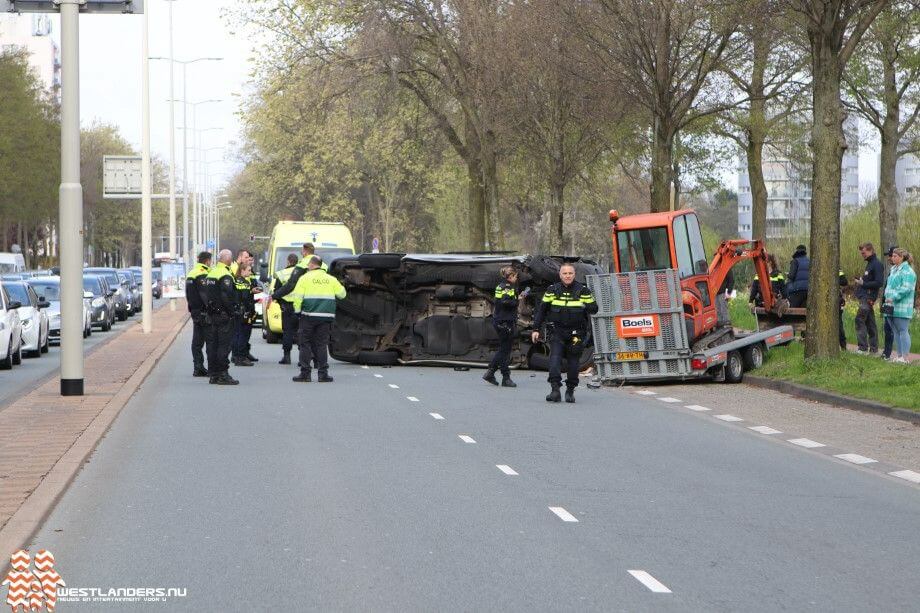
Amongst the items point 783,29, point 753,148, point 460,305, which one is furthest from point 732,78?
point 460,305

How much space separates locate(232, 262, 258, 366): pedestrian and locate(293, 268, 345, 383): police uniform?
2.71m

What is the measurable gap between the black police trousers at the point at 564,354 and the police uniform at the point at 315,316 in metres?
Answer: 4.02

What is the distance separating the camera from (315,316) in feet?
70.4

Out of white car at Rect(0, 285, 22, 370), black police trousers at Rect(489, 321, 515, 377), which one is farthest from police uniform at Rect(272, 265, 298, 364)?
black police trousers at Rect(489, 321, 515, 377)

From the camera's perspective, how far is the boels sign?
2114cm

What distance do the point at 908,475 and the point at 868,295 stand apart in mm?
12594

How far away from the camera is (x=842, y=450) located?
45.2 ft

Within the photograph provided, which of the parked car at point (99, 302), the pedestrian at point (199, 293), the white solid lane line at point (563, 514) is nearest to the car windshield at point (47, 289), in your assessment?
the parked car at point (99, 302)

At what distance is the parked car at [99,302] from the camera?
41062 mm

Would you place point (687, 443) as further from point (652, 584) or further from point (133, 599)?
point (133, 599)

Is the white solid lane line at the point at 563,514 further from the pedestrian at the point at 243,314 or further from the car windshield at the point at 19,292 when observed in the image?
the car windshield at the point at 19,292

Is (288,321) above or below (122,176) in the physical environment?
below

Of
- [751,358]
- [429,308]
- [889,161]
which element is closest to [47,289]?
[429,308]

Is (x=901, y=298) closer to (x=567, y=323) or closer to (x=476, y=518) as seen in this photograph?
(x=567, y=323)
